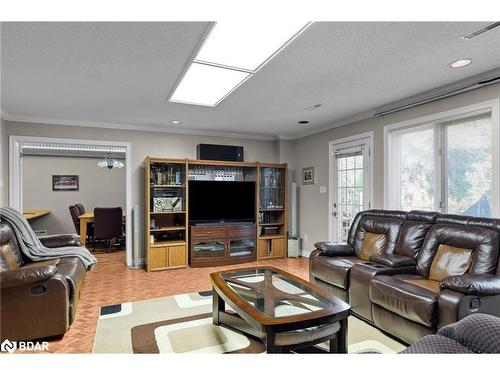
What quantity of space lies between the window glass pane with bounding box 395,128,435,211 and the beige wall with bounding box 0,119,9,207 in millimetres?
5382

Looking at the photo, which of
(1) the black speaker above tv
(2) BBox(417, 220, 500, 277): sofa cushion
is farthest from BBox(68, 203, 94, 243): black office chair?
(2) BBox(417, 220, 500, 277): sofa cushion

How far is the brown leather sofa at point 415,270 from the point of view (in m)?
1.97

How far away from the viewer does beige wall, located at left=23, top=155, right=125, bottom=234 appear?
7102 millimetres

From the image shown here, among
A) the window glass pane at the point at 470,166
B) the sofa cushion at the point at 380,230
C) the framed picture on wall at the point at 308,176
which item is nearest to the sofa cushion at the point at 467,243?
the sofa cushion at the point at 380,230

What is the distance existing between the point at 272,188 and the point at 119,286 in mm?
3050

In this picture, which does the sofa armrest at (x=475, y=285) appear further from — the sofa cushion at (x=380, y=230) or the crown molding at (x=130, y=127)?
the crown molding at (x=130, y=127)

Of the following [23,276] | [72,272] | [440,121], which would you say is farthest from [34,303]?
[440,121]

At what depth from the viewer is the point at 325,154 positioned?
16.2ft

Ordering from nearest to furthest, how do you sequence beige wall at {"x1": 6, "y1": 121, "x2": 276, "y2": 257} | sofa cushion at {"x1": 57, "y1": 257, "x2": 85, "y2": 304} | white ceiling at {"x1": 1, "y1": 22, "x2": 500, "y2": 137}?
white ceiling at {"x1": 1, "y1": 22, "x2": 500, "y2": 137} → sofa cushion at {"x1": 57, "y1": 257, "x2": 85, "y2": 304} → beige wall at {"x1": 6, "y1": 121, "x2": 276, "y2": 257}

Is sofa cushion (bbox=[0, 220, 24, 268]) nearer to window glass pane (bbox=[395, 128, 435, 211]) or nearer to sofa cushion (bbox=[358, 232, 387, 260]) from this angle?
sofa cushion (bbox=[358, 232, 387, 260])

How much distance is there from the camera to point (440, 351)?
3.56 feet

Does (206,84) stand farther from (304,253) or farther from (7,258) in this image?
(304,253)
